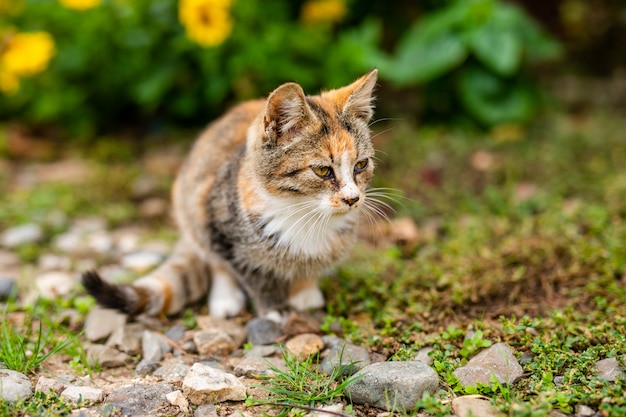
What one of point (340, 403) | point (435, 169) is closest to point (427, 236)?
point (435, 169)

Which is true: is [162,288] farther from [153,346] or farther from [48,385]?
[48,385]

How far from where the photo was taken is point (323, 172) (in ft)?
9.47

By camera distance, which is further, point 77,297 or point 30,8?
point 30,8

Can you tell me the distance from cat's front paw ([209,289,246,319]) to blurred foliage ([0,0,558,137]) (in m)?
2.18

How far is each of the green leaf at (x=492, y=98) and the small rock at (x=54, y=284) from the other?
369 centimetres

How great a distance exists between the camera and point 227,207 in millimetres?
3262

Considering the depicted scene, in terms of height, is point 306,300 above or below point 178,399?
above

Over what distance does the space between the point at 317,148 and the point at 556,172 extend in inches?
108

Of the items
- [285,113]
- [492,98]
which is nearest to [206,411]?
[285,113]

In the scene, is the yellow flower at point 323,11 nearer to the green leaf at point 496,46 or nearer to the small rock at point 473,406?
the green leaf at point 496,46

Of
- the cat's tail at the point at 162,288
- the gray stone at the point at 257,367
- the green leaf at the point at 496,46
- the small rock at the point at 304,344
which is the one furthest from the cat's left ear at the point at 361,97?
the green leaf at the point at 496,46

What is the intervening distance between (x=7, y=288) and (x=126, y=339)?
99 cm

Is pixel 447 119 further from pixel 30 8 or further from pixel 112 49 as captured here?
pixel 30 8

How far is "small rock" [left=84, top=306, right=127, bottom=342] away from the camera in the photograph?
10.4ft
